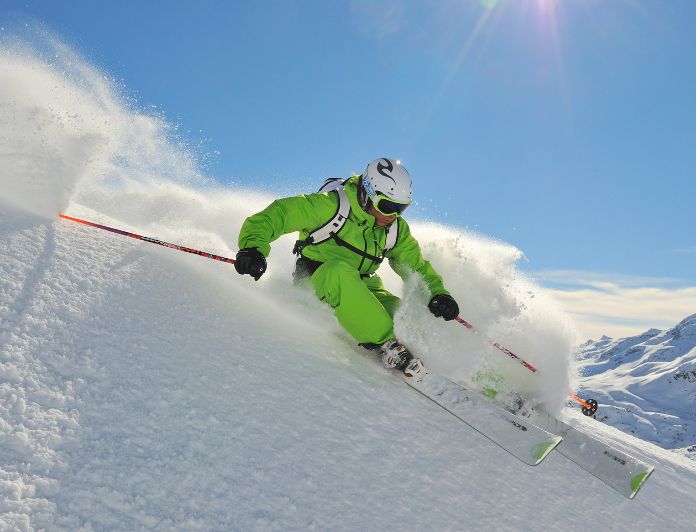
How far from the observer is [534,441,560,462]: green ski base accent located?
329 centimetres

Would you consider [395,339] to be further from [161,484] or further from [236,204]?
[236,204]

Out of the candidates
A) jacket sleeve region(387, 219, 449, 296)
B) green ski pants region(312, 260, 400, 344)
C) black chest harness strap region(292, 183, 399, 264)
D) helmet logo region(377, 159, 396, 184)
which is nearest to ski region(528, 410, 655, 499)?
green ski pants region(312, 260, 400, 344)

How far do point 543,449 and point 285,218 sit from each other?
2.96 m

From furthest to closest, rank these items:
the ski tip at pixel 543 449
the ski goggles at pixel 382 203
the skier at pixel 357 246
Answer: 1. the ski goggles at pixel 382 203
2. the skier at pixel 357 246
3. the ski tip at pixel 543 449

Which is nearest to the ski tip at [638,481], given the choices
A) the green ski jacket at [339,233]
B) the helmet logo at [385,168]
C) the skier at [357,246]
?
the skier at [357,246]

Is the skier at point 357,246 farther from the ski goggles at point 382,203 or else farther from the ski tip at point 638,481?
the ski tip at point 638,481

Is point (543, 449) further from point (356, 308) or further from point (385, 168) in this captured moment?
point (385, 168)

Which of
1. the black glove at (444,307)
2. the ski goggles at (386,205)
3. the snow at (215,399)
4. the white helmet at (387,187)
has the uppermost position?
the white helmet at (387,187)

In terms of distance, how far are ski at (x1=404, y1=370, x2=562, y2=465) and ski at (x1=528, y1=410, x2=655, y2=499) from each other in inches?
22.6

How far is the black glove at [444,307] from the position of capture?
16.0 feet

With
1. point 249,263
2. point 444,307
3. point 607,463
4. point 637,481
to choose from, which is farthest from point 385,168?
point 637,481

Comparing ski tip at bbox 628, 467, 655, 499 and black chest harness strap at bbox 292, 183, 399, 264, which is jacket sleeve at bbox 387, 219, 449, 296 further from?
ski tip at bbox 628, 467, 655, 499

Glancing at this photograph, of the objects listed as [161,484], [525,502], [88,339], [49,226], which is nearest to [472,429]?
[525,502]

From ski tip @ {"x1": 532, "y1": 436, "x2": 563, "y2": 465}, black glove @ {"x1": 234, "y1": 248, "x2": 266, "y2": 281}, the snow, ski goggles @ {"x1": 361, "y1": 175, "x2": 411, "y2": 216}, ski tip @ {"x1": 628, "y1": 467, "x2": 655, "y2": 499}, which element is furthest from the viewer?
ski goggles @ {"x1": 361, "y1": 175, "x2": 411, "y2": 216}
